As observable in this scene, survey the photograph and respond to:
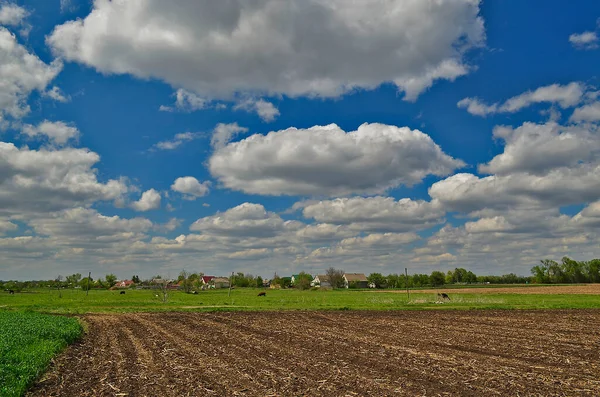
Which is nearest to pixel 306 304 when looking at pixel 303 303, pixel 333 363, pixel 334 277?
pixel 303 303

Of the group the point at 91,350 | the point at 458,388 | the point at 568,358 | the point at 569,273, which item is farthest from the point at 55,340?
the point at 569,273

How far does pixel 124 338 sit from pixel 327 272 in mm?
162278

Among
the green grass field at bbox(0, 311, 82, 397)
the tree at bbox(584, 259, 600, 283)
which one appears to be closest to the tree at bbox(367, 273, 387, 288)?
the tree at bbox(584, 259, 600, 283)

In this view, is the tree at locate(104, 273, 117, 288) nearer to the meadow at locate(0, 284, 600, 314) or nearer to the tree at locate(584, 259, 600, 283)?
the meadow at locate(0, 284, 600, 314)

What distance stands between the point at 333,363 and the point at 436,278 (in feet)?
587

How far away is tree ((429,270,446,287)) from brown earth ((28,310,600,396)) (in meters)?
162

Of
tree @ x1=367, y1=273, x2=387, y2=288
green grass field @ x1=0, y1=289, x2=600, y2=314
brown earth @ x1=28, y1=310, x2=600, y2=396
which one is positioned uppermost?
tree @ x1=367, y1=273, x2=387, y2=288

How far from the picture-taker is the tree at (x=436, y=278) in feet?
598

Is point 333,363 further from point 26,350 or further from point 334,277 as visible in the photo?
point 334,277

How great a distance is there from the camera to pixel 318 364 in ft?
51.0

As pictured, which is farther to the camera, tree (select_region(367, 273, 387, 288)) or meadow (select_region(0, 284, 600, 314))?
tree (select_region(367, 273, 387, 288))

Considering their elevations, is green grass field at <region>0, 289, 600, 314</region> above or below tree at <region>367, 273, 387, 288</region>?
below

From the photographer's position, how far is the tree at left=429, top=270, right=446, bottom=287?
7175 inches

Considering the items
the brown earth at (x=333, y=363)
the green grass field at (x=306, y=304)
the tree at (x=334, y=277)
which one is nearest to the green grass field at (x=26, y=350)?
the brown earth at (x=333, y=363)
